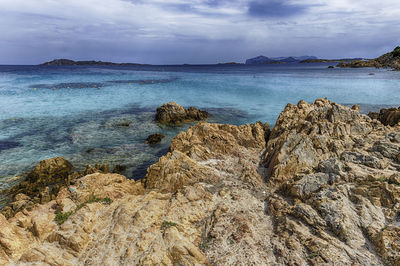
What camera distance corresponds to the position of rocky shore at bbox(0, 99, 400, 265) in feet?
29.4

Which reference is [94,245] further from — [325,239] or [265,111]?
[265,111]

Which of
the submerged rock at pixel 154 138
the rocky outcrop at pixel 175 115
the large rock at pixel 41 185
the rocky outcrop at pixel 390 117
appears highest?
the rocky outcrop at pixel 390 117

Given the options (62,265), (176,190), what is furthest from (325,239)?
(62,265)

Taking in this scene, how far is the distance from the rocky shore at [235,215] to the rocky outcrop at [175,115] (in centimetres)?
1882

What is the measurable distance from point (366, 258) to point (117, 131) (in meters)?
28.3

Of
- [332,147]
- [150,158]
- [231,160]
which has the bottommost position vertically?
[150,158]

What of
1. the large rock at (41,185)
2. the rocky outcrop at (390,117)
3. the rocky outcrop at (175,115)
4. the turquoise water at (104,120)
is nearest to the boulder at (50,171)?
the large rock at (41,185)

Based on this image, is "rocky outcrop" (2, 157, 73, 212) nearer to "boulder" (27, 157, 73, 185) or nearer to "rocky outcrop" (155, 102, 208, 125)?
"boulder" (27, 157, 73, 185)

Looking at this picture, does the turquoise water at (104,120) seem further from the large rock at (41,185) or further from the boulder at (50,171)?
the large rock at (41,185)

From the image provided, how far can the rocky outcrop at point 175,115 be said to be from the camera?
3462cm

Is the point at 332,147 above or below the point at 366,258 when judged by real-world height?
above

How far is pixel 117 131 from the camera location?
3003 cm

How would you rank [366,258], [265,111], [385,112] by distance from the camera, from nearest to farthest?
[366,258] → [385,112] → [265,111]

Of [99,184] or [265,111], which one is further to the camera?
[265,111]
